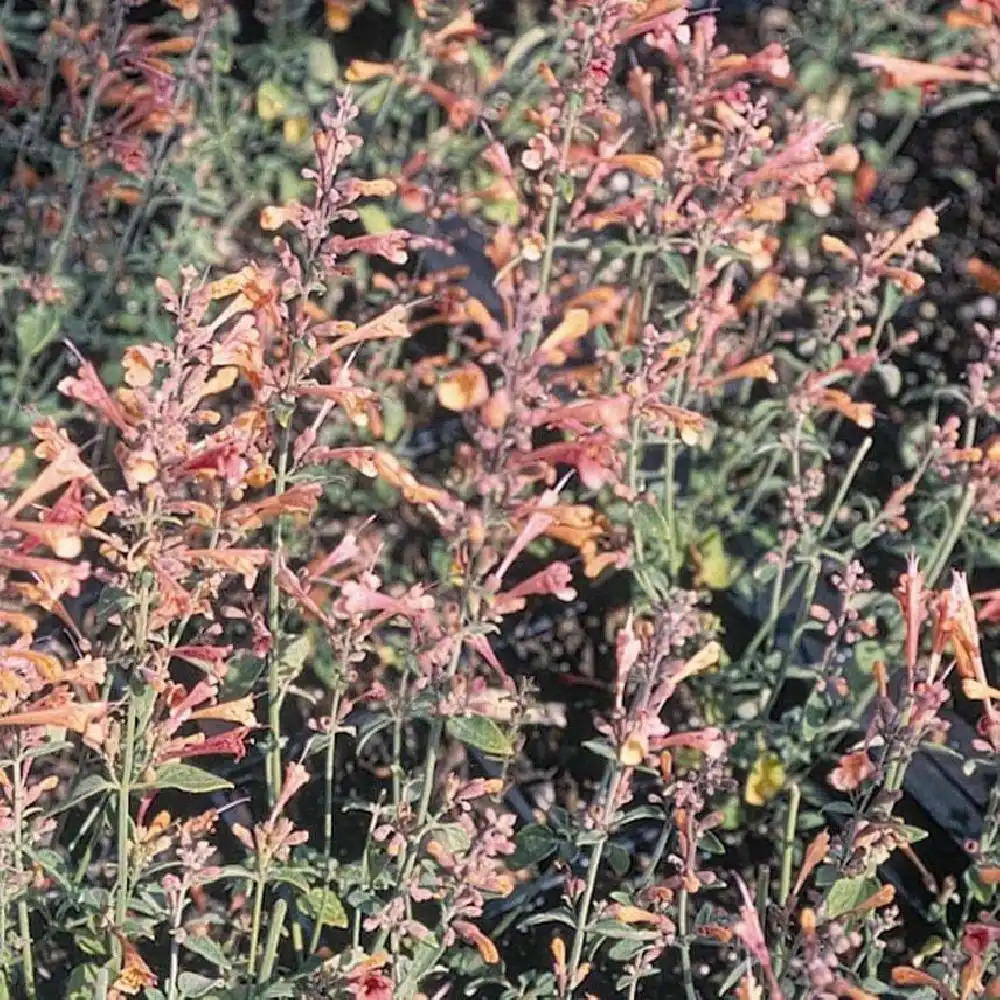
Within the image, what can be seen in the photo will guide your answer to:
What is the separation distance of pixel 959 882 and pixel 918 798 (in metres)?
0.17

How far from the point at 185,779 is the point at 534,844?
1.68 feet

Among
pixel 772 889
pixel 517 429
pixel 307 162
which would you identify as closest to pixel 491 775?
pixel 772 889

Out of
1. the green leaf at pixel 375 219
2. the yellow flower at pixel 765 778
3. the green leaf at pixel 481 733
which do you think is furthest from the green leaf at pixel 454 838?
the green leaf at pixel 375 219

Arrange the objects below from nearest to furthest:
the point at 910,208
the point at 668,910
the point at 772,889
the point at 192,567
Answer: the point at 192,567, the point at 668,910, the point at 772,889, the point at 910,208

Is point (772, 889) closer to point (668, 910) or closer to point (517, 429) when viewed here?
point (668, 910)

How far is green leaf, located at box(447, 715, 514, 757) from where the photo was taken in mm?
1981

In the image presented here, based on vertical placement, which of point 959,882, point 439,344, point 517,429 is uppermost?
point 517,429

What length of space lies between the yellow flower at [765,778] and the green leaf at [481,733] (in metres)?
1.06

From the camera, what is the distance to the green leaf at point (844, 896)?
2018 millimetres

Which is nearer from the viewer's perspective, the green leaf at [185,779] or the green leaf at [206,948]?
the green leaf at [185,779]

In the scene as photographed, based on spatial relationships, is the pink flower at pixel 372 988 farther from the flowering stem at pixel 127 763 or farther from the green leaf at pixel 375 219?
the green leaf at pixel 375 219

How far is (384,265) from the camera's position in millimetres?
4285

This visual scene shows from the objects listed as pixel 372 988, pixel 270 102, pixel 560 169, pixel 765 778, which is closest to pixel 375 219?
pixel 270 102

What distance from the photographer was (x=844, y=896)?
6.66 feet
